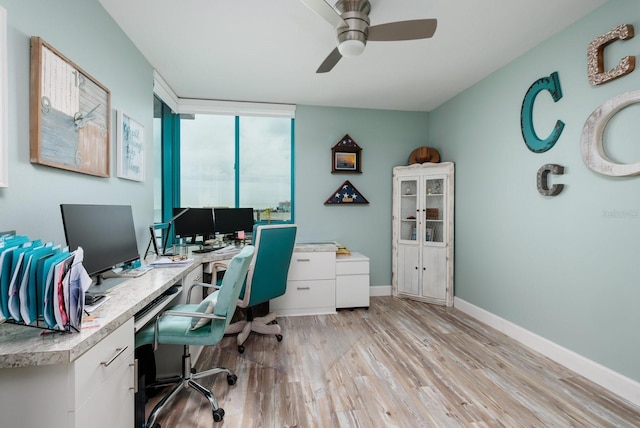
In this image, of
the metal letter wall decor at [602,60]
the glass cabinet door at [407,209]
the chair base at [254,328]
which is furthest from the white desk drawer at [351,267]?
the metal letter wall decor at [602,60]

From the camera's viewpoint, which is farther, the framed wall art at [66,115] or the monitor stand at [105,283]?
the monitor stand at [105,283]

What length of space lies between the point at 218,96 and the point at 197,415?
3379 mm

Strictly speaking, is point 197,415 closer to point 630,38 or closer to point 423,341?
point 423,341

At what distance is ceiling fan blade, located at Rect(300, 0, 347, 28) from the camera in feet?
5.12

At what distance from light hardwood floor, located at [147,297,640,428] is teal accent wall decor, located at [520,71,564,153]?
5.81 feet

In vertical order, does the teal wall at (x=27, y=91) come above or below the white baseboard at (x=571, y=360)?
above

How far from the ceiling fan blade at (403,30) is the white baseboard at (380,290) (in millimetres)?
3114

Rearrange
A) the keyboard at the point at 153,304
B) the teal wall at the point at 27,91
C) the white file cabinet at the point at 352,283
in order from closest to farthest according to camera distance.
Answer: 1. the teal wall at the point at 27,91
2. the keyboard at the point at 153,304
3. the white file cabinet at the point at 352,283

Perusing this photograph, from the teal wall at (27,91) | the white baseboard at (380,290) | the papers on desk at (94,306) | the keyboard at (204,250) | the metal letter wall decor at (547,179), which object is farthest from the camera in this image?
the white baseboard at (380,290)

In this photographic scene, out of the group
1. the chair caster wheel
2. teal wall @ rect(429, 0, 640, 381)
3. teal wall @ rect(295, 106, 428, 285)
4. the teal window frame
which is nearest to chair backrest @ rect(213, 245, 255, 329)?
the chair caster wheel

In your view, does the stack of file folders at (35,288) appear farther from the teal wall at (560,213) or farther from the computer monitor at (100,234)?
the teal wall at (560,213)

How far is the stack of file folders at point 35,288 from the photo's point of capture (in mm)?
934

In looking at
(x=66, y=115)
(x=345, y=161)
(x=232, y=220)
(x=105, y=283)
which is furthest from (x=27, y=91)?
(x=345, y=161)

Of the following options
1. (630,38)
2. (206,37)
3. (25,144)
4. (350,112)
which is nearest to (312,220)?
(350,112)
